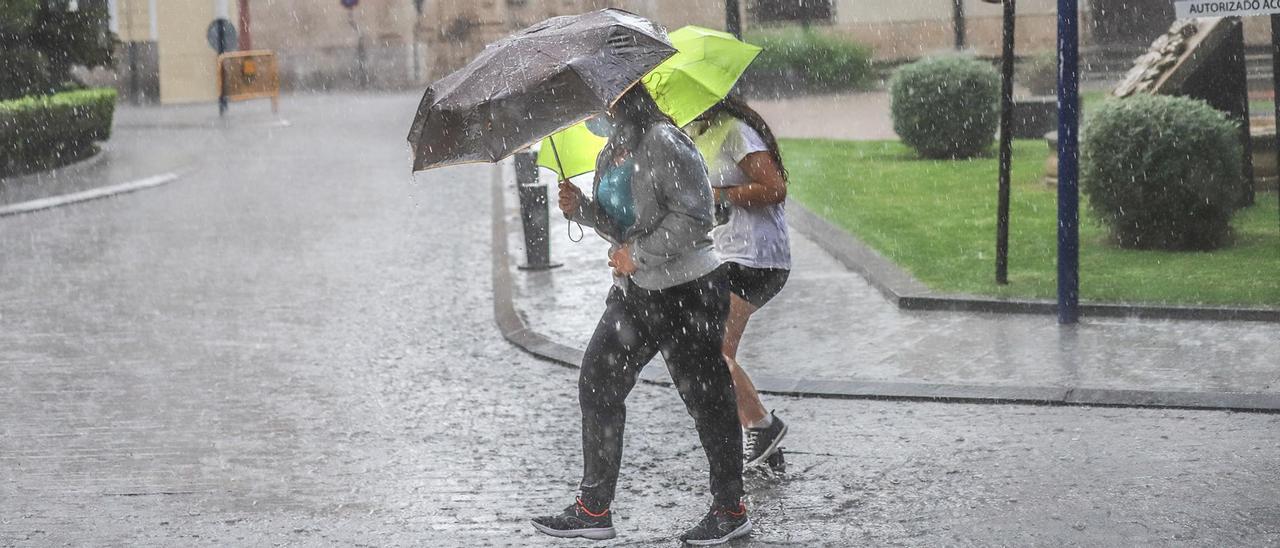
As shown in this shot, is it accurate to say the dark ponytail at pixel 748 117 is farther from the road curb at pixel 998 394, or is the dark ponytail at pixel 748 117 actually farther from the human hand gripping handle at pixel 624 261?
the road curb at pixel 998 394

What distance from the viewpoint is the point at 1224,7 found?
9.81 meters

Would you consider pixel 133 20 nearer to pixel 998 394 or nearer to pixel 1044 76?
pixel 1044 76

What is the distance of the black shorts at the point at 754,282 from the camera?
6.42 m

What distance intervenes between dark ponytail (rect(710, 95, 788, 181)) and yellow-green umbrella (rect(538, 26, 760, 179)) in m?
0.20

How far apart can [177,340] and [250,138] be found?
17.5m

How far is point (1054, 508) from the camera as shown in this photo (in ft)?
20.2

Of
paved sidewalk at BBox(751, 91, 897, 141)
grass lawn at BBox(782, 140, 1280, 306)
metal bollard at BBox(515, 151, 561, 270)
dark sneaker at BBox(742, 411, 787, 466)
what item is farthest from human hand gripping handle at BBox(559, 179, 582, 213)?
paved sidewalk at BBox(751, 91, 897, 141)

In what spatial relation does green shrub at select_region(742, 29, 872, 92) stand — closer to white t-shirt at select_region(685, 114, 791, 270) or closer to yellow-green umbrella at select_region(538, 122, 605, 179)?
white t-shirt at select_region(685, 114, 791, 270)

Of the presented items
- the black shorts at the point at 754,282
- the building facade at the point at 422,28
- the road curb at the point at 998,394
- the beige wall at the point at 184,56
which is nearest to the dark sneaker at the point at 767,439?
the black shorts at the point at 754,282

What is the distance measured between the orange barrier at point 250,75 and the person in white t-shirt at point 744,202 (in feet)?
92.0

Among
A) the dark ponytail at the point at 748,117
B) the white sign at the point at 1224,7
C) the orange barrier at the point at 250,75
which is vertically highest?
the orange barrier at the point at 250,75

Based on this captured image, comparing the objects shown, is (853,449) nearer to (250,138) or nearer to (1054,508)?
(1054,508)

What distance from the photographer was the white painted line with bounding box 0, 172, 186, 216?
691 inches

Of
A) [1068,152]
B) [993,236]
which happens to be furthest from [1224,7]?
[993,236]
